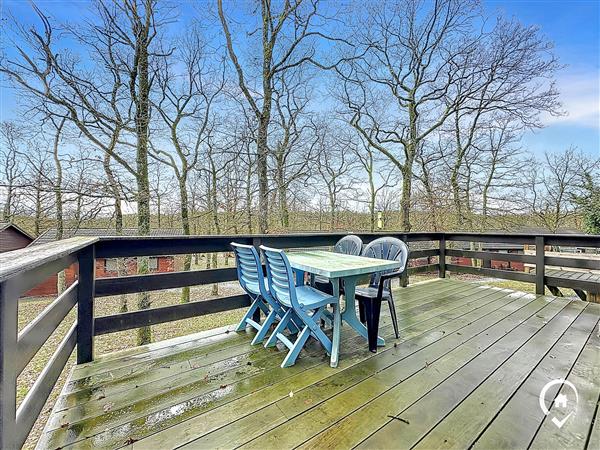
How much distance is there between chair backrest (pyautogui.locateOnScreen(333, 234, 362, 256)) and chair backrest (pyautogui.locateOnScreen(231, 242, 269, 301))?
127cm

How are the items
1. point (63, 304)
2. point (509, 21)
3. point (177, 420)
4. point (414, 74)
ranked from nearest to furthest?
point (177, 420) < point (63, 304) < point (509, 21) < point (414, 74)

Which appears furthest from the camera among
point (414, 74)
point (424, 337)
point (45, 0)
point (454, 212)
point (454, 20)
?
point (454, 212)

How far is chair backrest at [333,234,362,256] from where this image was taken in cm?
328

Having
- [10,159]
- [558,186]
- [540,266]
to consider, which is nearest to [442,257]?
[540,266]

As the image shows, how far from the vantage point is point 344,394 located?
67.7 inches

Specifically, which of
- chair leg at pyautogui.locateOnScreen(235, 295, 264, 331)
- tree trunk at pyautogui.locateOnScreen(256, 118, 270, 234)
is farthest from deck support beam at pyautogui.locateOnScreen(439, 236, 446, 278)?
tree trunk at pyautogui.locateOnScreen(256, 118, 270, 234)

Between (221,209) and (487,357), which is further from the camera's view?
(221,209)

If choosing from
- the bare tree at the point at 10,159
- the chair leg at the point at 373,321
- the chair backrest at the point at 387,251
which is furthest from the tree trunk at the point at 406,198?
the bare tree at the point at 10,159

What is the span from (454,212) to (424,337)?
8.67 meters

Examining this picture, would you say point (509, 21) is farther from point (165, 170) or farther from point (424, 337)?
point (165, 170)

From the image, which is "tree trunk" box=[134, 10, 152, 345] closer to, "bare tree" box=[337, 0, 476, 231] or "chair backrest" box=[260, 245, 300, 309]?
"chair backrest" box=[260, 245, 300, 309]

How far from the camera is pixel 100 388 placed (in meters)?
1.80

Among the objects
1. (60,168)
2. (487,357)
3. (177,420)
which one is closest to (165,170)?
(60,168)

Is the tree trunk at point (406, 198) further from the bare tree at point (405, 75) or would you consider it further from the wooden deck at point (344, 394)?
the wooden deck at point (344, 394)
